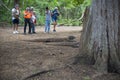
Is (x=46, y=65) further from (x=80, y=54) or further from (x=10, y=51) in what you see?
(x=10, y=51)

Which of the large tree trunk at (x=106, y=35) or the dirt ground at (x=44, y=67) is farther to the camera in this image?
the large tree trunk at (x=106, y=35)

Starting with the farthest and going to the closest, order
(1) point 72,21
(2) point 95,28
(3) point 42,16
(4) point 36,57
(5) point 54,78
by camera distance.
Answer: (1) point 72,21 → (3) point 42,16 → (4) point 36,57 → (2) point 95,28 → (5) point 54,78

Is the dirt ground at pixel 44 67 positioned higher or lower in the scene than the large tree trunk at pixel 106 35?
lower

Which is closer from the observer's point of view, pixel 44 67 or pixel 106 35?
pixel 106 35

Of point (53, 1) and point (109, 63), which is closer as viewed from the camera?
point (109, 63)

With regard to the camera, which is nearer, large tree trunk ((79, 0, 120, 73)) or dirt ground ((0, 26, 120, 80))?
dirt ground ((0, 26, 120, 80))

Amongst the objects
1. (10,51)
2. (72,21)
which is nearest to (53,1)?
(72,21)

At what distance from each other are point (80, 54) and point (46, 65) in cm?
106

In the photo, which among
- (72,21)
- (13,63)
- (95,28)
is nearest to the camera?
(95,28)

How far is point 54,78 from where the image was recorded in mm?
7660

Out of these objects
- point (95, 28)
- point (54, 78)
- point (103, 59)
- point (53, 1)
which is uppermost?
point (53, 1)

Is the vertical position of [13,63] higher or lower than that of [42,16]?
lower

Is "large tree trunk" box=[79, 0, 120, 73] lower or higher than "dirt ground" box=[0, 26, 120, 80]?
higher

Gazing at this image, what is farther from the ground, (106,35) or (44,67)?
(106,35)
